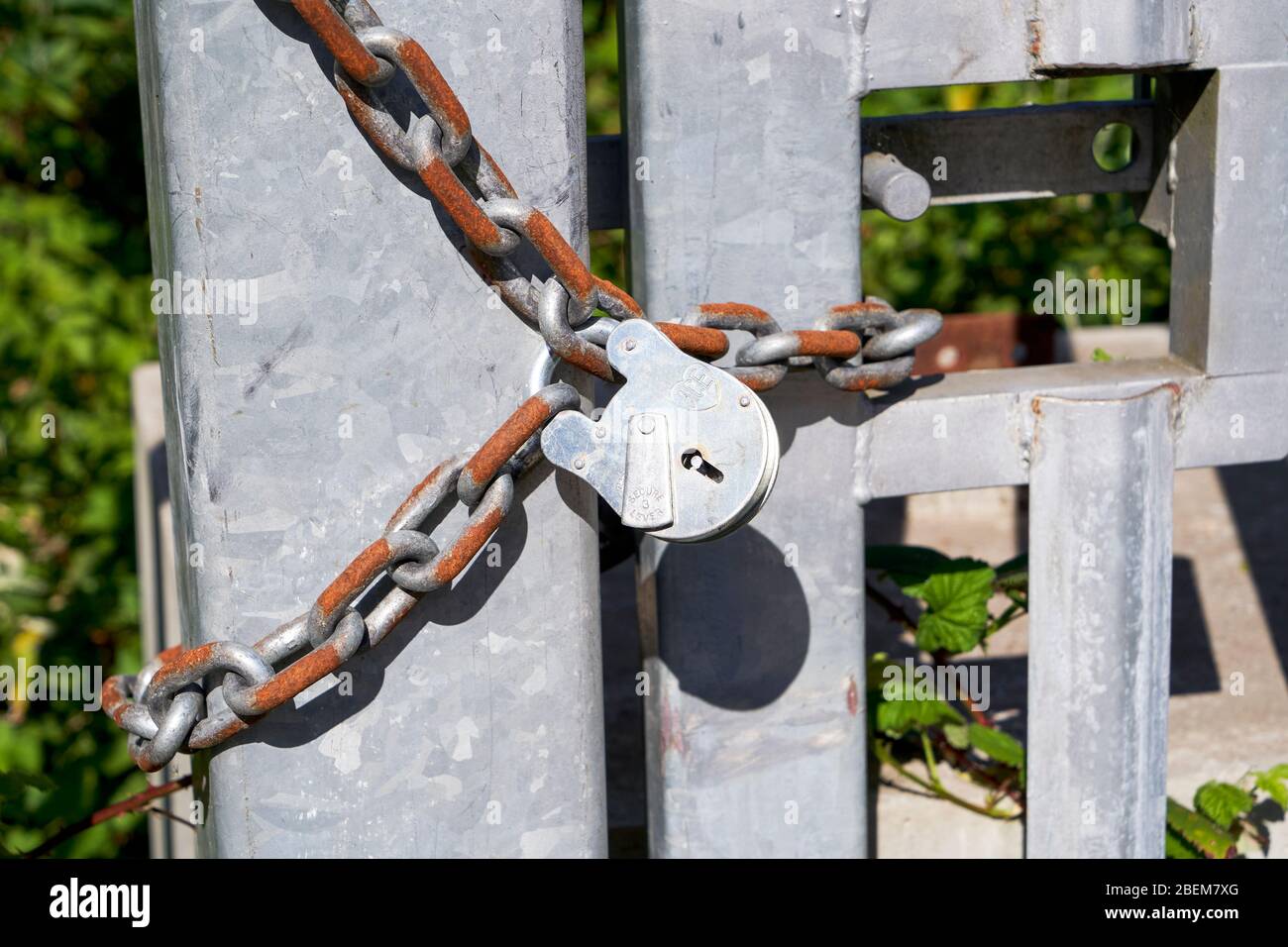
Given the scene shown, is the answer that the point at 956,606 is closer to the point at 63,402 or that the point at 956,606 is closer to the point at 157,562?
the point at 157,562

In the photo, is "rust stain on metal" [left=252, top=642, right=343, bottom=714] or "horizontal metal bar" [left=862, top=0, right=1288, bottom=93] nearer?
"rust stain on metal" [left=252, top=642, right=343, bottom=714]

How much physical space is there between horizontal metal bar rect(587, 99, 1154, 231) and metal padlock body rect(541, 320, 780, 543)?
0.45 metres

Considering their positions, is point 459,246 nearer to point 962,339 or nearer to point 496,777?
point 496,777

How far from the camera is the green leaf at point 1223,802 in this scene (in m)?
1.73

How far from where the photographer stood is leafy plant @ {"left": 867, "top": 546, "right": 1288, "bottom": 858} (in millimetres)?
1736

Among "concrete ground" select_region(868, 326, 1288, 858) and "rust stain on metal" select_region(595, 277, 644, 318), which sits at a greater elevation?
"rust stain on metal" select_region(595, 277, 644, 318)

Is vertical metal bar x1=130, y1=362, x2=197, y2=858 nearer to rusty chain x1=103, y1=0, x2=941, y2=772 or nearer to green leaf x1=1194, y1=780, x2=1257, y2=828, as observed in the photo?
rusty chain x1=103, y1=0, x2=941, y2=772

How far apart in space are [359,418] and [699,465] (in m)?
0.27

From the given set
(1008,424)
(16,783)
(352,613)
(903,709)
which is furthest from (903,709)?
(16,783)

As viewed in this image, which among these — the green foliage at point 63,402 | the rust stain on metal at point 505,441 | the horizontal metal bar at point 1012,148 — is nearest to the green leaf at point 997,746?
the horizontal metal bar at point 1012,148

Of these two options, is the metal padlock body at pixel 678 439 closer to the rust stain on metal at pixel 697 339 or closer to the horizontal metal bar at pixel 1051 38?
the rust stain on metal at pixel 697 339

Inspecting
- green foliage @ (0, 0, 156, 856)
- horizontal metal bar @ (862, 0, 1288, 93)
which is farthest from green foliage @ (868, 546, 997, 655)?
green foliage @ (0, 0, 156, 856)

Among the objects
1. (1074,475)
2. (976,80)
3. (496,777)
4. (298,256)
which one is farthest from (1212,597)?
(298,256)

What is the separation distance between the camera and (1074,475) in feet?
Result: 4.54
